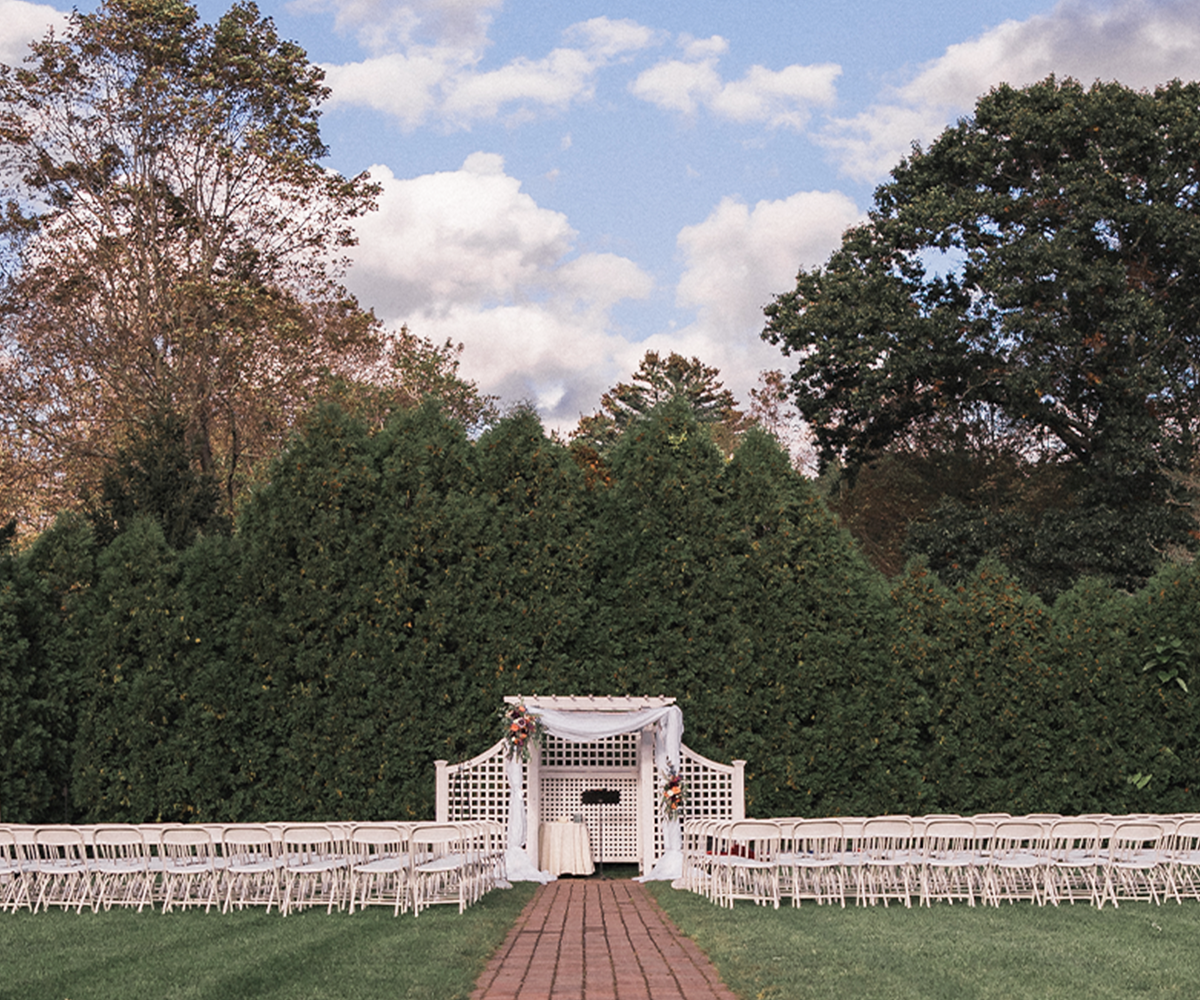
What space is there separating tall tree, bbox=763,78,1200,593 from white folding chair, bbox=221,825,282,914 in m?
15.0

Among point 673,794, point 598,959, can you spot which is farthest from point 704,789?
point 598,959

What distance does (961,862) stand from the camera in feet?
34.1

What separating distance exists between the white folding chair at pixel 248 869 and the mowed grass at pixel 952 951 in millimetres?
3654

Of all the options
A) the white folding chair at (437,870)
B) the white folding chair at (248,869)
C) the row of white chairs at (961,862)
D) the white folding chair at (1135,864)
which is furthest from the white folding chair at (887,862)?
the white folding chair at (248,869)

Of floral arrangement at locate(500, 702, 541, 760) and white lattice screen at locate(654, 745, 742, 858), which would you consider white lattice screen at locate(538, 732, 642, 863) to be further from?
floral arrangement at locate(500, 702, 541, 760)

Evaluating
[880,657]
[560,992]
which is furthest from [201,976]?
[880,657]

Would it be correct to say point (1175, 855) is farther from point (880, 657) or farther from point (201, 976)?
point (201, 976)

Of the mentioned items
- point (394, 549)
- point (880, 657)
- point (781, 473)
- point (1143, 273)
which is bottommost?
point (880, 657)

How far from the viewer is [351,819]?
1373 centimetres

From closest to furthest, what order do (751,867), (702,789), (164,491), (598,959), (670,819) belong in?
(598,959) → (751,867) → (670,819) → (702,789) → (164,491)

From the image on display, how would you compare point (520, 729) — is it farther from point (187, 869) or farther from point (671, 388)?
point (671, 388)

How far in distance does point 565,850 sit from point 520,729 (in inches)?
69.8

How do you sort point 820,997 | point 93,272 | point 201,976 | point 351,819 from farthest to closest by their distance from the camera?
point 93,272 < point 351,819 < point 201,976 < point 820,997

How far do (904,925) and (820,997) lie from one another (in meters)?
3.19
